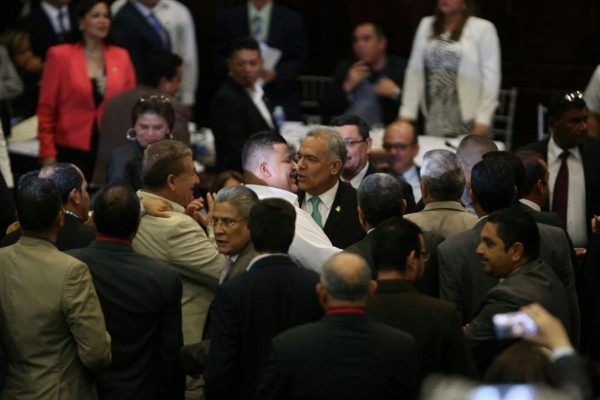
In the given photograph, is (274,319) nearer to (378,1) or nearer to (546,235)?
(546,235)

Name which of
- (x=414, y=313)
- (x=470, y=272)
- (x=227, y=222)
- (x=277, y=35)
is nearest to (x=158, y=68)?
(x=277, y=35)

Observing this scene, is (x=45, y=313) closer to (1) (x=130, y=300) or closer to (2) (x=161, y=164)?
(1) (x=130, y=300)

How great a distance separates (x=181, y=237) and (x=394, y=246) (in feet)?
4.11

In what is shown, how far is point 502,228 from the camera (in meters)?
5.08

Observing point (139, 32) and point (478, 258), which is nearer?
point (478, 258)

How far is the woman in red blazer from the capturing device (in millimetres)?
8430

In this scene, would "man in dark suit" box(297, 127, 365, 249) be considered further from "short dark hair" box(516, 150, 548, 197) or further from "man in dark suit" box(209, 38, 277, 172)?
"man in dark suit" box(209, 38, 277, 172)

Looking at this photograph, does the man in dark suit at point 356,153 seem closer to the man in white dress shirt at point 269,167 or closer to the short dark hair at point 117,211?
the man in white dress shirt at point 269,167

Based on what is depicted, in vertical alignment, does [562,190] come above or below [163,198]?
below

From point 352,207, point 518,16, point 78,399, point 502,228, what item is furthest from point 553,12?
point 78,399

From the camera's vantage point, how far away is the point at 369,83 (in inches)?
373

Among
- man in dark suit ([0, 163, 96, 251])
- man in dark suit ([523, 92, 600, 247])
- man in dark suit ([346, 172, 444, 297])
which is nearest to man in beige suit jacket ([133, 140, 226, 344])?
man in dark suit ([0, 163, 96, 251])

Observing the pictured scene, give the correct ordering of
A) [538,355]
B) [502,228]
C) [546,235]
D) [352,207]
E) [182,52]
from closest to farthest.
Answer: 1. [538,355]
2. [502,228]
3. [546,235]
4. [352,207]
5. [182,52]

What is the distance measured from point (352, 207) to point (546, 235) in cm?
101
